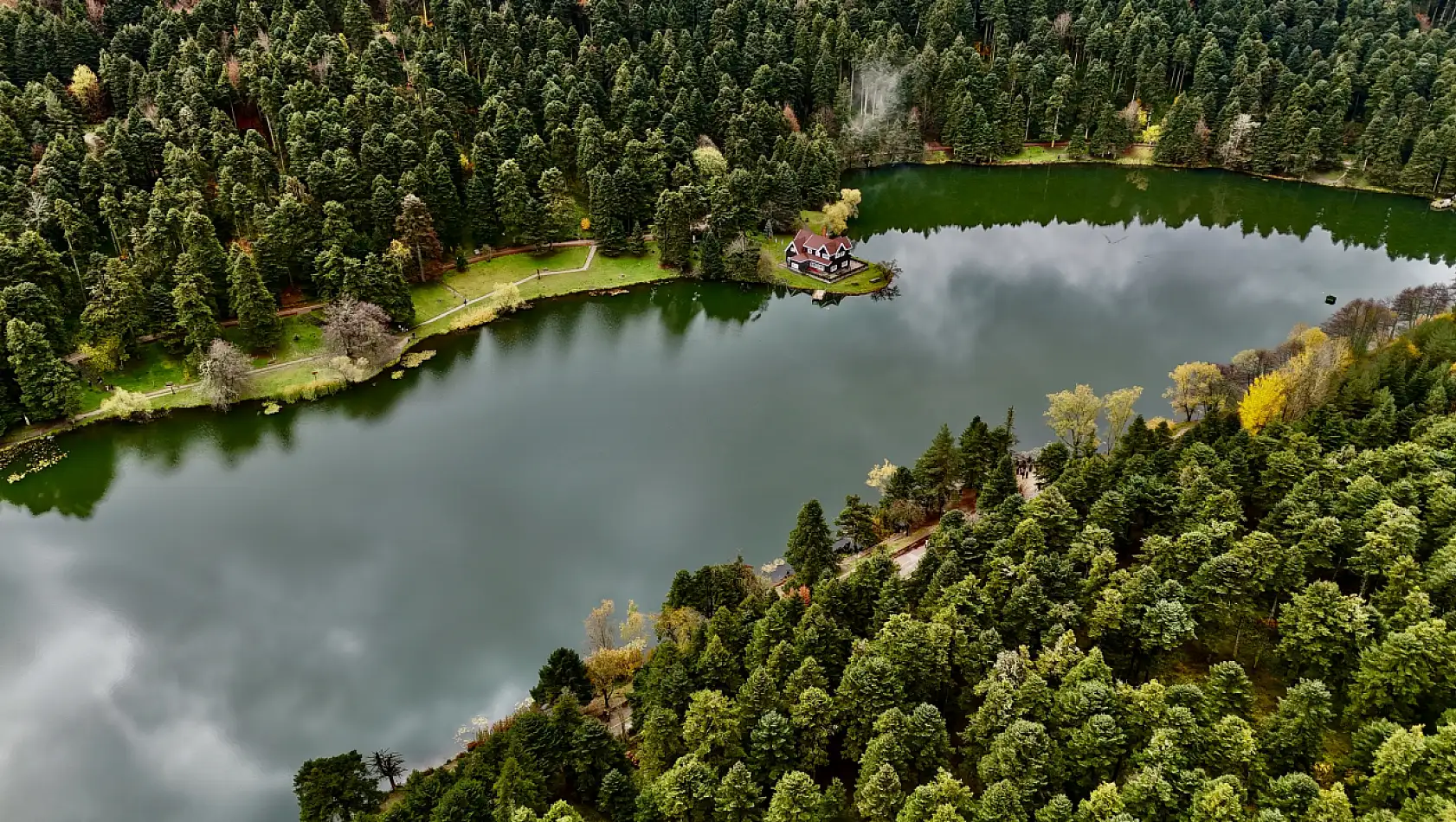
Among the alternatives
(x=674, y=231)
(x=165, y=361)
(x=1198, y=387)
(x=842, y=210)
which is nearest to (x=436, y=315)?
(x=165, y=361)

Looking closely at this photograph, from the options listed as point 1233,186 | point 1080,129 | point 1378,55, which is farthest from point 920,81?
point 1378,55

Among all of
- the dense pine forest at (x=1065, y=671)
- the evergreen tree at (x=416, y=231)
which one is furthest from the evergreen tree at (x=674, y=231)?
the dense pine forest at (x=1065, y=671)

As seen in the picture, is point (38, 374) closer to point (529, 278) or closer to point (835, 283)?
point (529, 278)

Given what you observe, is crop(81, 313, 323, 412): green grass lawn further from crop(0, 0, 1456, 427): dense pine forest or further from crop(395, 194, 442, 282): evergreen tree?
crop(395, 194, 442, 282): evergreen tree

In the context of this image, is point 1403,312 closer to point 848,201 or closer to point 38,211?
point 848,201

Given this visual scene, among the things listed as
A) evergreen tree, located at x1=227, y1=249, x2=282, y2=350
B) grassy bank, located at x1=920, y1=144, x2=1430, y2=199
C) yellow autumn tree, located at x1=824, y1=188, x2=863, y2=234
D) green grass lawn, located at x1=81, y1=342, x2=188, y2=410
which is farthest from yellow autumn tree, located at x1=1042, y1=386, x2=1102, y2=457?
green grass lawn, located at x1=81, y1=342, x2=188, y2=410

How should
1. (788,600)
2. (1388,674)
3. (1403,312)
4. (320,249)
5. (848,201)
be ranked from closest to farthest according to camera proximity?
(1388,674)
(788,600)
(1403,312)
(320,249)
(848,201)

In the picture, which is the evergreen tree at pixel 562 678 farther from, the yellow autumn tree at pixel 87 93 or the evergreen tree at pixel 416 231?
the yellow autumn tree at pixel 87 93
